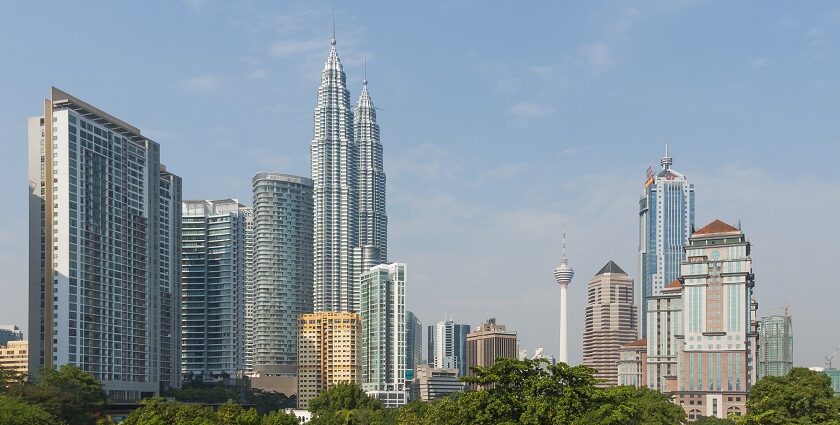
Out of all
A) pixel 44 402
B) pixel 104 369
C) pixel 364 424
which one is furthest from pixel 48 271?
pixel 364 424

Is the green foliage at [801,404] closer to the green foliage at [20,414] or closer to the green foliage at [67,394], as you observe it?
the green foliage at [20,414]

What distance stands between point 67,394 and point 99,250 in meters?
50.0

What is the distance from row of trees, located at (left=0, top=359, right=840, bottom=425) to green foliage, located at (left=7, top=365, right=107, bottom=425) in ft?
0.35

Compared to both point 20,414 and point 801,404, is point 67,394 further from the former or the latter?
point 801,404

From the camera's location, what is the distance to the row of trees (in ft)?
181

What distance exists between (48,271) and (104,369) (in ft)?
62.3

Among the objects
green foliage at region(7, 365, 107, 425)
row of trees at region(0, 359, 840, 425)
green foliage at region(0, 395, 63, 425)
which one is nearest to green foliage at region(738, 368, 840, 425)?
row of trees at region(0, 359, 840, 425)

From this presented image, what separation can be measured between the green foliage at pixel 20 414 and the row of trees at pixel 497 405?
0.08 meters

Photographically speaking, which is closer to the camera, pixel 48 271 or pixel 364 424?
pixel 364 424

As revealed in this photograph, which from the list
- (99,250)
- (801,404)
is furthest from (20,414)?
(99,250)

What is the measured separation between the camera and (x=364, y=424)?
110750 millimetres

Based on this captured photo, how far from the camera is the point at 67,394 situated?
356 ft

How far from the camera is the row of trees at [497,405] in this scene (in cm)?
5503

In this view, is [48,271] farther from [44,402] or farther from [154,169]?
[44,402]
